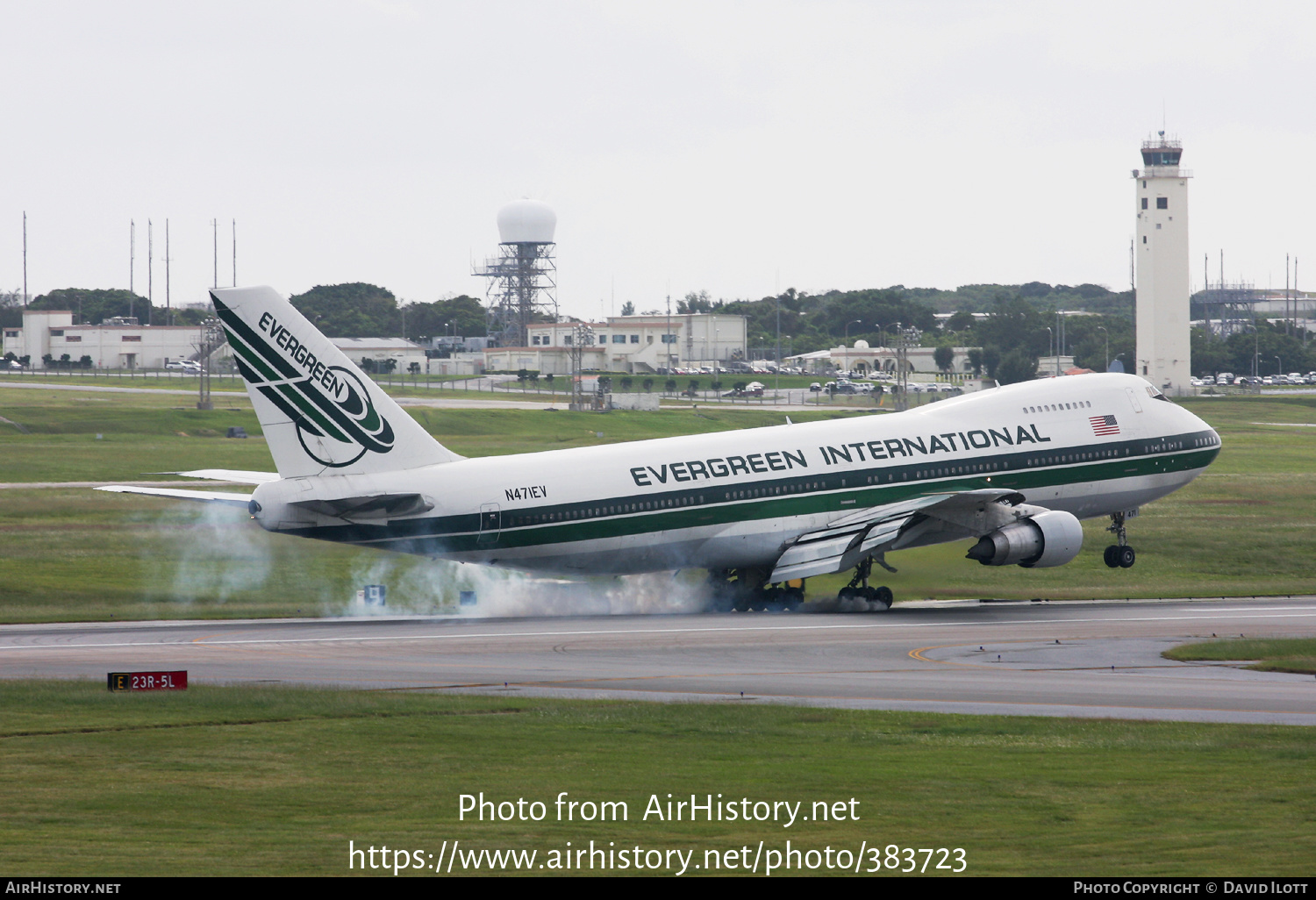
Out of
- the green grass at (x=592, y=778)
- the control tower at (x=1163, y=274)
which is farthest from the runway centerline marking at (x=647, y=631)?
the control tower at (x=1163, y=274)

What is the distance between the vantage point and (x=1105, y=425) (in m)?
51.1

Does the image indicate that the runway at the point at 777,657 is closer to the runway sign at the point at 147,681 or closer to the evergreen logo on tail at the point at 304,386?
the runway sign at the point at 147,681

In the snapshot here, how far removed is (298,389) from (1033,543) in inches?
845

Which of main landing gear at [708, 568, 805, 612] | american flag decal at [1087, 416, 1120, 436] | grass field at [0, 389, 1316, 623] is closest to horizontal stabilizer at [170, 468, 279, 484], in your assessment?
grass field at [0, 389, 1316, 623]

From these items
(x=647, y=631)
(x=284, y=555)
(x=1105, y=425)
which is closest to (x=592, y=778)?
(x=647, y=631)

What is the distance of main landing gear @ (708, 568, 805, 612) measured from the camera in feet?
155

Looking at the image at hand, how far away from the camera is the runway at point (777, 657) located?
3062 cm

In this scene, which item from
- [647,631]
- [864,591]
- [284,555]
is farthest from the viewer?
[284,555]

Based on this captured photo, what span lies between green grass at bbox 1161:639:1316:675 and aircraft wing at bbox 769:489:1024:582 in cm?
869

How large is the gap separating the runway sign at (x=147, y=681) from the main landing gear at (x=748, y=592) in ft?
64.7

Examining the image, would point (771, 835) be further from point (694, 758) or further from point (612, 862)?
point (694, 758)

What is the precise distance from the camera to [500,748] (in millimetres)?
24828

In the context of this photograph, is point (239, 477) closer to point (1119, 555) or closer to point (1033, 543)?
point (1033, 543)

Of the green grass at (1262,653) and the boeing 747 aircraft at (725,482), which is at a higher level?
the boeing 747 aircraft at (725,482)
